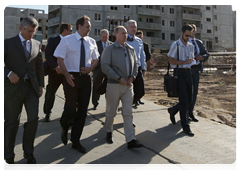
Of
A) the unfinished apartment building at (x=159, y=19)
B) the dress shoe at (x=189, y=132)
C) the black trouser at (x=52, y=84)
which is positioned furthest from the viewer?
the unfinished apartment building at (x=159, y=19)

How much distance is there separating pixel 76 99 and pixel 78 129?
1.59 feet

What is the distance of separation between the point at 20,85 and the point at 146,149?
7.05ft


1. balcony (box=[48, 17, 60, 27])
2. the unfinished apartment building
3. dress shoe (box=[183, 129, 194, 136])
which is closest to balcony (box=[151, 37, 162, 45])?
the unfinished apartment building

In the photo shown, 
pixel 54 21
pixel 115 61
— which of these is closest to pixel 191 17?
pixel 54 21

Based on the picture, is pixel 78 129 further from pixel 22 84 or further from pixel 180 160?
pixel 180 160

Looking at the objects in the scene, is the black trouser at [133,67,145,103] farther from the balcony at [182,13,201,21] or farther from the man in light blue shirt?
the balcony at [182,13,201,21]

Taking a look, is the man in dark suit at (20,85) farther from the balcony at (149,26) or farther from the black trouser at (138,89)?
the balcony at (149,26)

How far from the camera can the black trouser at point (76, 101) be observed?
3.82 metres

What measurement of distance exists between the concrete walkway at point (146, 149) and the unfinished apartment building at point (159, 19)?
35.7 meters

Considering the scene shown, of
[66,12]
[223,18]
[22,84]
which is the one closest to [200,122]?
[22,84]

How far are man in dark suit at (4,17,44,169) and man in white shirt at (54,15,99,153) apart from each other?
53 cm

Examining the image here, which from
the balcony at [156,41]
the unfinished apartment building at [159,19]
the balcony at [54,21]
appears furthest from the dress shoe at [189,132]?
the balcony at [156,41]

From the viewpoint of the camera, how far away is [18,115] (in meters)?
3.31

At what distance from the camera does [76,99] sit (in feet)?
→ 12.7
